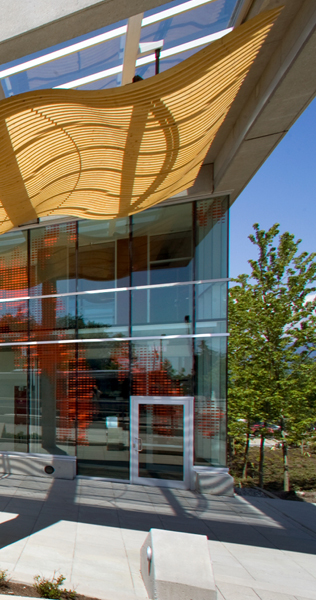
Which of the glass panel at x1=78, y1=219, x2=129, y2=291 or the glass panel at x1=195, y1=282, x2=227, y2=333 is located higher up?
the glass panel at x1=78, y1=219, x2=129, y2=291

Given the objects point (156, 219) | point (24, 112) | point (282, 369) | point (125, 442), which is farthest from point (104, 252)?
point (282, 369)

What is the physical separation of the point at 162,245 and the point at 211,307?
8.08 ft

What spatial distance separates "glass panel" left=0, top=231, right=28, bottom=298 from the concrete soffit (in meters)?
7.44

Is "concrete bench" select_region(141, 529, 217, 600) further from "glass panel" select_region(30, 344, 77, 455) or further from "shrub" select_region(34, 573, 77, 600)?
"glass panel" select_region(30, 344, 77, 455)

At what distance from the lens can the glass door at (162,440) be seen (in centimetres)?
1057

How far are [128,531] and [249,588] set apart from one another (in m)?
2.85

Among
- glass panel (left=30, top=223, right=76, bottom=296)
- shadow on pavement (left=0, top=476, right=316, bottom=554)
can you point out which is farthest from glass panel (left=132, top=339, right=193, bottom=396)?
glass panel (left=30, top=223, right=76, bottom=296)

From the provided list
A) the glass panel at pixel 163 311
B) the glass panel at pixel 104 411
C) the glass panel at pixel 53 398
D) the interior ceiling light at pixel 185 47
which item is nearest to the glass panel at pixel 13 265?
the glass panel at pixel 53 398

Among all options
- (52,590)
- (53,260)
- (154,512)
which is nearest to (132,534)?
(154,512)

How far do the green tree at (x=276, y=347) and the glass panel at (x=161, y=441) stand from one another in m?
5.95

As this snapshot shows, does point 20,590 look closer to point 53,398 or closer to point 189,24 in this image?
point 53,398

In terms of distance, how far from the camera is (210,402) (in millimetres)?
10516

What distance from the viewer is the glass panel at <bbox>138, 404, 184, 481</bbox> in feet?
35.0

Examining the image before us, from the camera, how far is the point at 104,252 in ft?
39.7
